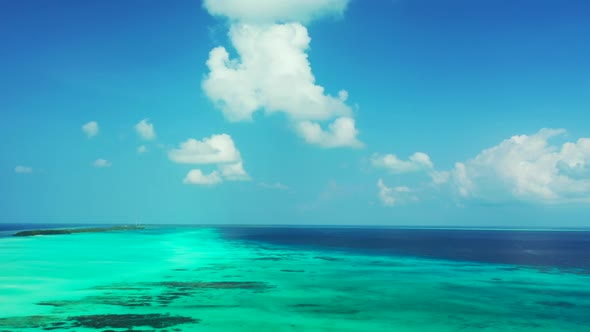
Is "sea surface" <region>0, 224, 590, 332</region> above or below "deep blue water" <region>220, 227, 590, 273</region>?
below

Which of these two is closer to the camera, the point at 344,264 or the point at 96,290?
the point at 96,290

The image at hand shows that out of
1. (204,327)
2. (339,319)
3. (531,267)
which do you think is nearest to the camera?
(204,327)

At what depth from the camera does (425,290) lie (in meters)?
29.6

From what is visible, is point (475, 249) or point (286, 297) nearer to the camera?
point (286, 297)

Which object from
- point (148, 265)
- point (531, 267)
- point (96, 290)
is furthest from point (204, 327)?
point (531, 267)

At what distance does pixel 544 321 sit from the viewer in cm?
2159

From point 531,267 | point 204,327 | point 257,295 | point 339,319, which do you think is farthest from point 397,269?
point 204,327

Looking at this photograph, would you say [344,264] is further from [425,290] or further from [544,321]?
[544,321]

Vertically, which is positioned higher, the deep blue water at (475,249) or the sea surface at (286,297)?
the deep blue water at (475,249)

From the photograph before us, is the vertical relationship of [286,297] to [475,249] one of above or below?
below

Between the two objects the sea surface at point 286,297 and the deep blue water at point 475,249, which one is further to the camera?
the deep blue water at point 475,249

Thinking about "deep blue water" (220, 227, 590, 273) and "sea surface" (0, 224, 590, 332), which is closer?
"sea surface" (0, 224, 590, 332)

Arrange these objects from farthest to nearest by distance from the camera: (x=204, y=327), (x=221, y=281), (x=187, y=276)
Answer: (x=187, y=276), (x=221, y=281), (x=204, y=327)

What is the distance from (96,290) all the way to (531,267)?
1573 inches
